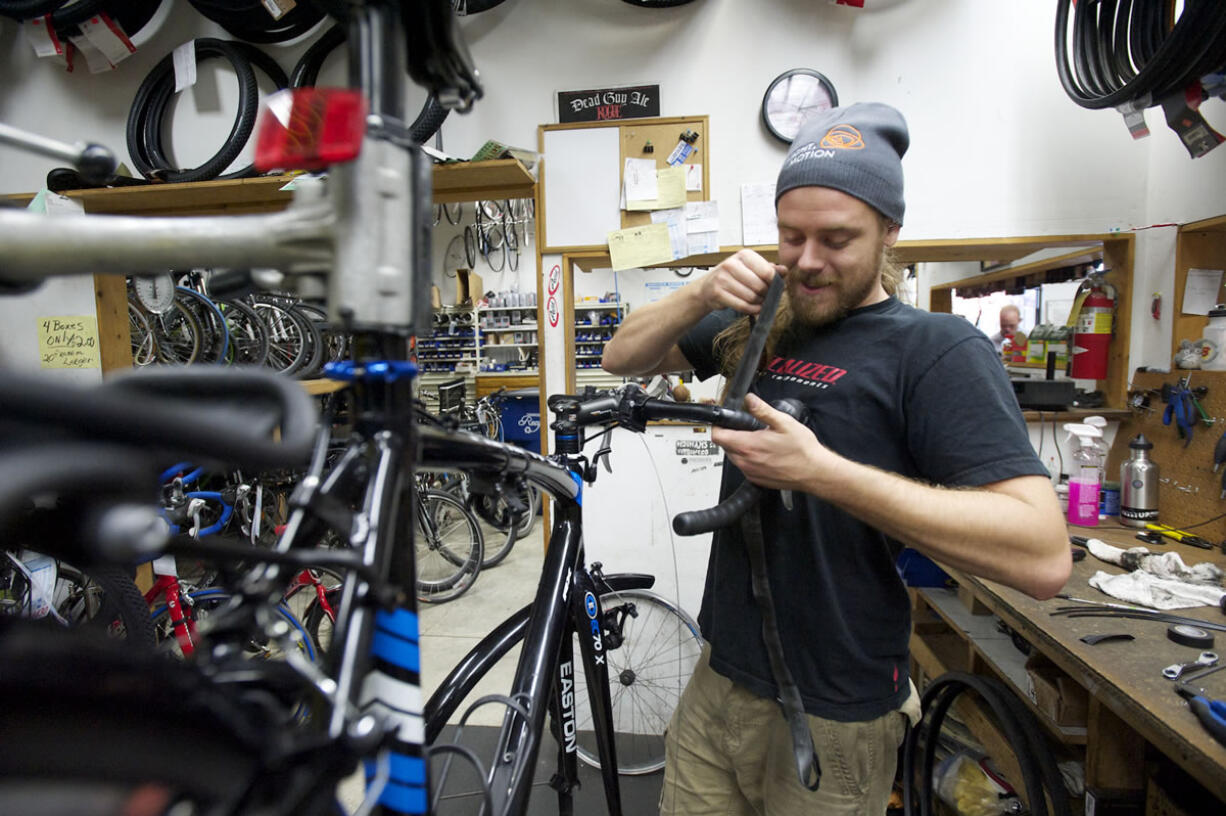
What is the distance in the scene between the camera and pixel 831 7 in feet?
6.33

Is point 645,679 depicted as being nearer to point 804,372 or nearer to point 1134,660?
point 1134,660

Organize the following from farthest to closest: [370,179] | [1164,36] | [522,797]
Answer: [1164,36] < [522,797] < [370,179]

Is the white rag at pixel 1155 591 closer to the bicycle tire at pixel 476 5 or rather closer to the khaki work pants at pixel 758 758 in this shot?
the khaki work pants at pixel 758 758

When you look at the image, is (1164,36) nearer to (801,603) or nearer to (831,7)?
(831,7)

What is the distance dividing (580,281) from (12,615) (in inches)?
237

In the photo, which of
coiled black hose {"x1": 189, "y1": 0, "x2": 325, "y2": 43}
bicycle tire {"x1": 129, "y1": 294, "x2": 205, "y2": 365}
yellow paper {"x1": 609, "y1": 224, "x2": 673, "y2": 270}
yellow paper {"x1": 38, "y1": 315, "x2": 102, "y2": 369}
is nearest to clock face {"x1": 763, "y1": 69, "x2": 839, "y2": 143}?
yellow paper {"x1": 609, "y1": 224, "x2": 673, "y2": 270}

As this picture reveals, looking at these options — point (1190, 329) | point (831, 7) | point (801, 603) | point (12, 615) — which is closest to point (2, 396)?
point (12, 615)

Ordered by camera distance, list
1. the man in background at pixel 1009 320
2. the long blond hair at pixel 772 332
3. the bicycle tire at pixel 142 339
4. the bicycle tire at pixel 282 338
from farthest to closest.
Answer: the bicycle tire at pixel 282 338 < the man in background at pixel 1009 320 < the bicycle tire at pixel 142 339 < the long blond hair at pixel 772 332

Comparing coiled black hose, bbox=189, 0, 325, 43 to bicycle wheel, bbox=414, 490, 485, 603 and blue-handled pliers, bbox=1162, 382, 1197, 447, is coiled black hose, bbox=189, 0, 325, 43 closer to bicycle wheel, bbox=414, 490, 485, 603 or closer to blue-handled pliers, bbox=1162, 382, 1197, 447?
bicycle wheel, bbox=414, 490, 485, 603

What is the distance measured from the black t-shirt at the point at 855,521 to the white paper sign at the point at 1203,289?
149 cm

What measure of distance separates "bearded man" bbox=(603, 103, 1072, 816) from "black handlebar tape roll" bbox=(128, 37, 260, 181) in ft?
6.82

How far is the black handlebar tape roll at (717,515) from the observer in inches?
30.9

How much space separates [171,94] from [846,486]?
9.63ft

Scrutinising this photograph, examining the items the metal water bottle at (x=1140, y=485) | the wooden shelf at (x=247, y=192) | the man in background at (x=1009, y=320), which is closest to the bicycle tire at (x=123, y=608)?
the wooden shelf at (x=247, y=192)
